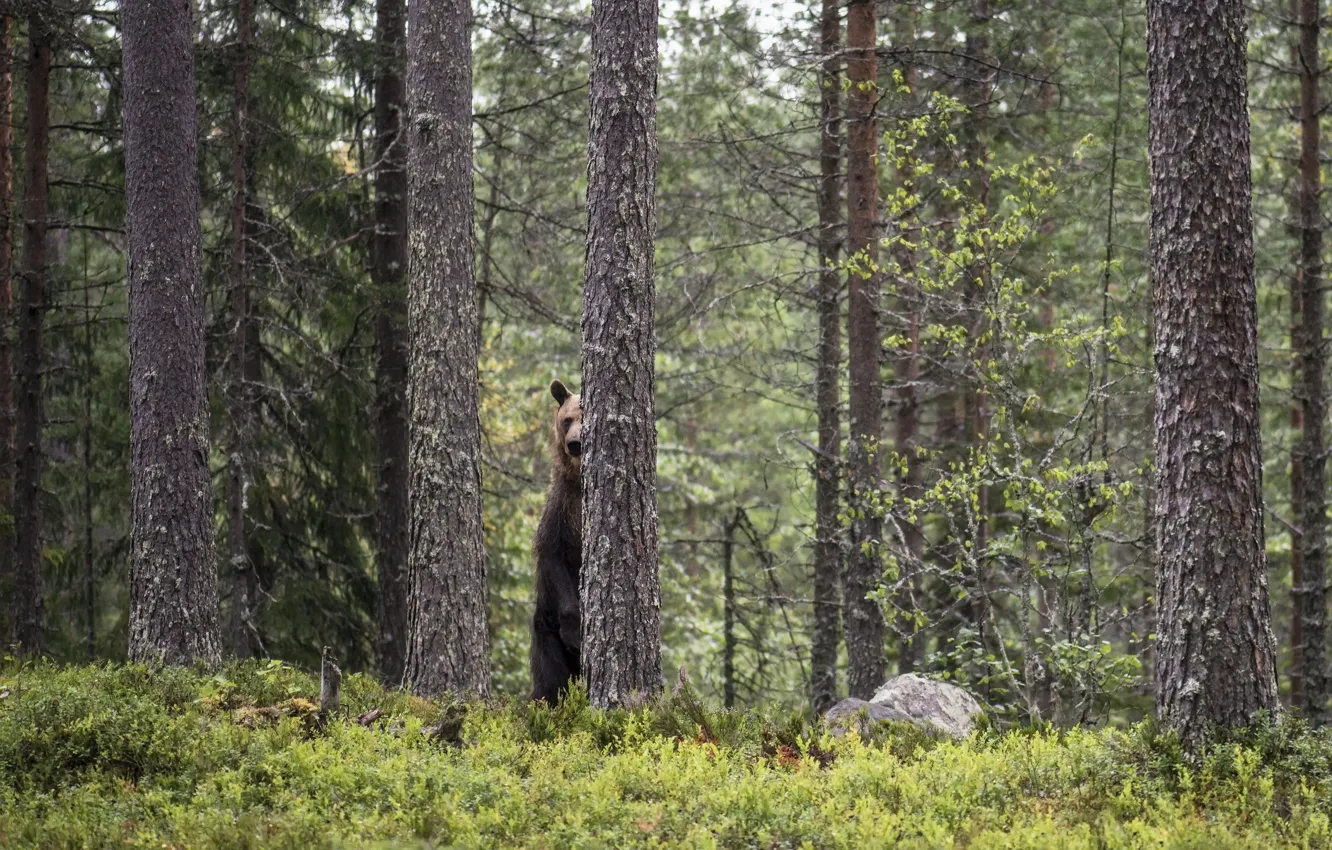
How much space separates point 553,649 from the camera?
11938 mm

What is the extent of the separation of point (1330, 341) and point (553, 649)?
10.1m

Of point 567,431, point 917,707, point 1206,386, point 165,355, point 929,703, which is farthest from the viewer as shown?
point 567,431

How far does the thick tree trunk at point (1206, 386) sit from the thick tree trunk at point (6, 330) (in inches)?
478

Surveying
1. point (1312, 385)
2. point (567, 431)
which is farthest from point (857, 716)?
point (1312, 385)

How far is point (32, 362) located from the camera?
14.4 metres

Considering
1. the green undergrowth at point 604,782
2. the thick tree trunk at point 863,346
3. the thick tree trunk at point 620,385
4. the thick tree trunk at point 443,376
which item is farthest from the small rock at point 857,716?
the thick tree trunk at point 863,346

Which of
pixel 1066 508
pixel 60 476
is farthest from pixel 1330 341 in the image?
pixel 60 476

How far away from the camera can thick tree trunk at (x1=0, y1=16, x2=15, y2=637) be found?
1448cm

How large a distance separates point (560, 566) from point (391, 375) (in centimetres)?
496

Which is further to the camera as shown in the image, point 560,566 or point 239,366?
point 239,366

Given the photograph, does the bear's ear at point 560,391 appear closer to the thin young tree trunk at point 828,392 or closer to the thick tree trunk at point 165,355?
the thick tree trunk at point 165,355

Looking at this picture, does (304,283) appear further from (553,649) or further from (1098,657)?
(1098,657)

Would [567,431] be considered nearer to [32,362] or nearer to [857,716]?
[857,716]

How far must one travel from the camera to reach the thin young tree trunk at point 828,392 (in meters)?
15.5
